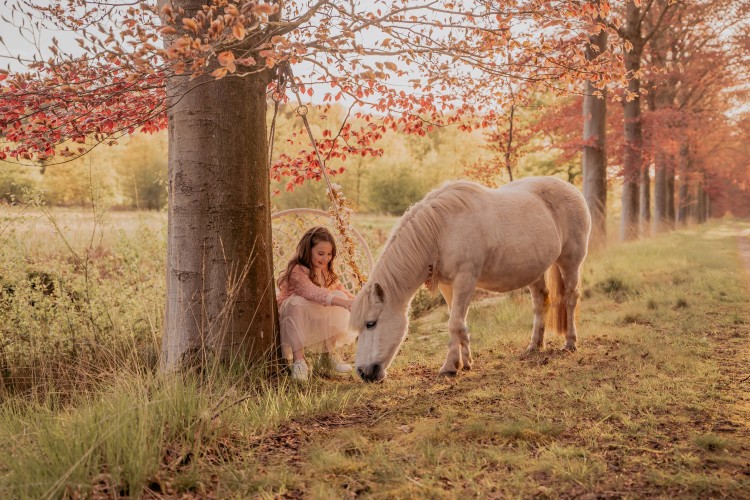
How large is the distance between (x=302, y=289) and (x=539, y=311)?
235cm

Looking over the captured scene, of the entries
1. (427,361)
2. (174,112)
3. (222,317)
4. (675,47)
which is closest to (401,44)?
(174,112)

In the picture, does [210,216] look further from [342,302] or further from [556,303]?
[556,303]

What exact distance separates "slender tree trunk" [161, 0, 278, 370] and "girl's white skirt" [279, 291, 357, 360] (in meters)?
0.54

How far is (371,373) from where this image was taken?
431cm

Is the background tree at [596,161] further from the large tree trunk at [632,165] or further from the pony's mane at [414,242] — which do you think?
the pony's mane at [414,242]

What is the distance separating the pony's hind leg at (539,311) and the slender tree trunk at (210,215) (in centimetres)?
279

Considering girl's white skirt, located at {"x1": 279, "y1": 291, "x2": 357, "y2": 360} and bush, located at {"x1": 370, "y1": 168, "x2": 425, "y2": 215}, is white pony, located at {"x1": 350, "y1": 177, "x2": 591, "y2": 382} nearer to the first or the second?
girl's white skirt, located at {"x1": 279, "y1": 291, "x2": 357, "y2": 360}

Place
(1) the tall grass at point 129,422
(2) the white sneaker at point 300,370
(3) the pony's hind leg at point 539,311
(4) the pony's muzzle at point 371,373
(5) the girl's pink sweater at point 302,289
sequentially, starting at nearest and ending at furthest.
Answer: (1) the tall grass at point 129,422
(4) the pony's muzzle at point 371,373
(2) the white sneaker at point 300,370
(5) the girl's pink sweater at point 302,289
(3) the pony's hind leg at point 539,311

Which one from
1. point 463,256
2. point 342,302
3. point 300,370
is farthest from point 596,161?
point 300,370

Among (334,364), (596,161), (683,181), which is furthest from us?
(683,181)

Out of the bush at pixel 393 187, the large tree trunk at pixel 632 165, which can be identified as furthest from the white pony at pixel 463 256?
the bush at pixel 393 187

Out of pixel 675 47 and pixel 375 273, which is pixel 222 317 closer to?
pixel 375 273

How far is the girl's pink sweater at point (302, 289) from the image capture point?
4.77 meters

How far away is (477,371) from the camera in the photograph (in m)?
4.80
